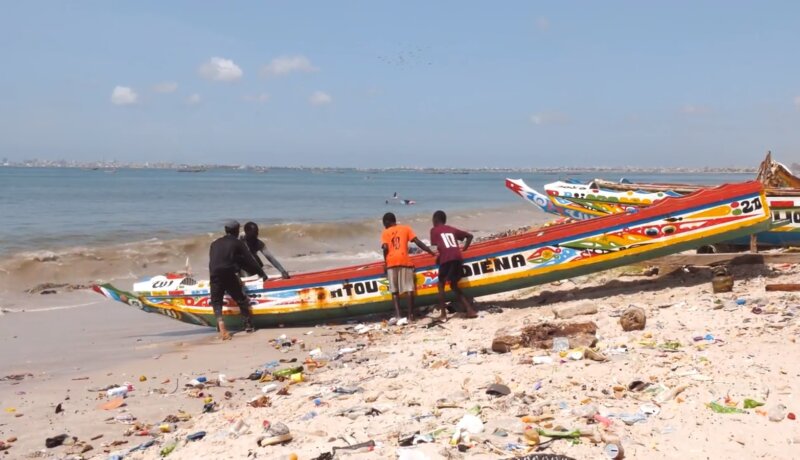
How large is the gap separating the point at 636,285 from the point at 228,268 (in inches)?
220

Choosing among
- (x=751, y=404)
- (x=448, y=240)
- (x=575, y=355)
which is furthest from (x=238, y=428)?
(x=448, y=240)

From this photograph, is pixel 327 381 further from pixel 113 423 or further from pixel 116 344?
pixel 116 344

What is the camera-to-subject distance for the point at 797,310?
22.1 feet

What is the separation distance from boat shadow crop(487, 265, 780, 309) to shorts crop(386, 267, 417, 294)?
141 cm

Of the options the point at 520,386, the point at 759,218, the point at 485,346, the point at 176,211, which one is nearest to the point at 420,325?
the point at 485,346

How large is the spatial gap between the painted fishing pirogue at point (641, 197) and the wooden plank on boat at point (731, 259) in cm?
128

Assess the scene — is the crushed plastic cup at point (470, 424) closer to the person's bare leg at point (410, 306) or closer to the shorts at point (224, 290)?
the person's bare leg at point (410, 306)

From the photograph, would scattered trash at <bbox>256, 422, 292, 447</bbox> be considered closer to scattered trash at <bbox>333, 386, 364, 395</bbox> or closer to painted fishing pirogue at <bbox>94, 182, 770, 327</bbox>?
scattered trash at <bbox>333, 386, 364, 395</bbox>

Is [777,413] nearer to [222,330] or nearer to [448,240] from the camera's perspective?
[448,240]

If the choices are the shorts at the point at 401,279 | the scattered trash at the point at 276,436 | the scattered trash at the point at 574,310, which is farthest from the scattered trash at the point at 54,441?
the scattered trash at the point at 574,310

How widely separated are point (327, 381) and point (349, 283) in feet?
10.7

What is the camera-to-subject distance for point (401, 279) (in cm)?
934

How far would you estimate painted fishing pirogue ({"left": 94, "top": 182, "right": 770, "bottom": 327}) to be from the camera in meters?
8.92

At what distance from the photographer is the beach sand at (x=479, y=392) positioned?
14.1 feet
